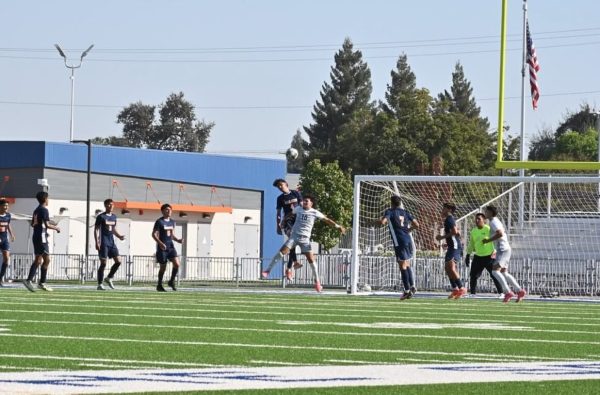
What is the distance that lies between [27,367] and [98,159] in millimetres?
53286

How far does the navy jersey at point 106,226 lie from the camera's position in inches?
1123

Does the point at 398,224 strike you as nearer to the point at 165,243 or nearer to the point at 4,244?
the point at 165,243

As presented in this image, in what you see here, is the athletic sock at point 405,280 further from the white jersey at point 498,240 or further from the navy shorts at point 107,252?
the navy shorts at point 107,252

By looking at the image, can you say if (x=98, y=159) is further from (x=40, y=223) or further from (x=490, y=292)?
(x=40, y=223)

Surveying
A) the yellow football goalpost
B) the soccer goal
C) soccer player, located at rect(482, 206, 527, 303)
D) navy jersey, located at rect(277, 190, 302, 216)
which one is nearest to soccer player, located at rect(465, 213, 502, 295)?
soccer player, located at rect(482, 206, 527, 303)

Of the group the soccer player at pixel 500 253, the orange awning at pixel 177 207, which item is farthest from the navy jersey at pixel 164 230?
the orange awning at pixel 177 207

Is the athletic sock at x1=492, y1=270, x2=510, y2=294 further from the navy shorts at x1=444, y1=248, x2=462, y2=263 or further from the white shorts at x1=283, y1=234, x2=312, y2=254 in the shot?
the white shorts at x1=283, y1=234, x2=312, y2=254

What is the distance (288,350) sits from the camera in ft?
36.4

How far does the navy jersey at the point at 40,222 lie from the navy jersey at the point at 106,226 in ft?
8.40

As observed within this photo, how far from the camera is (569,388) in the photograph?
8.52m

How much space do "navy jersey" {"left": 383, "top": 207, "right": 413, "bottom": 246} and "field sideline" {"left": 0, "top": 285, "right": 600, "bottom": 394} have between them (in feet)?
25.0

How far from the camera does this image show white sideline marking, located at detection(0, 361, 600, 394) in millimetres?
8180

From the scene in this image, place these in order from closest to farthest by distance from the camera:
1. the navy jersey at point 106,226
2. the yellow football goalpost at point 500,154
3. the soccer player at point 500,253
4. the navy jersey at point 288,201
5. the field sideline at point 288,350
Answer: the field sideline at point 288,350, the soccer player at point 500,253, the navy jersey at point 288,201, the navy jersey at point 106,226, the yellow football goalpost at point 500,154

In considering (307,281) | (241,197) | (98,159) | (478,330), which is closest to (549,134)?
(241,197)
